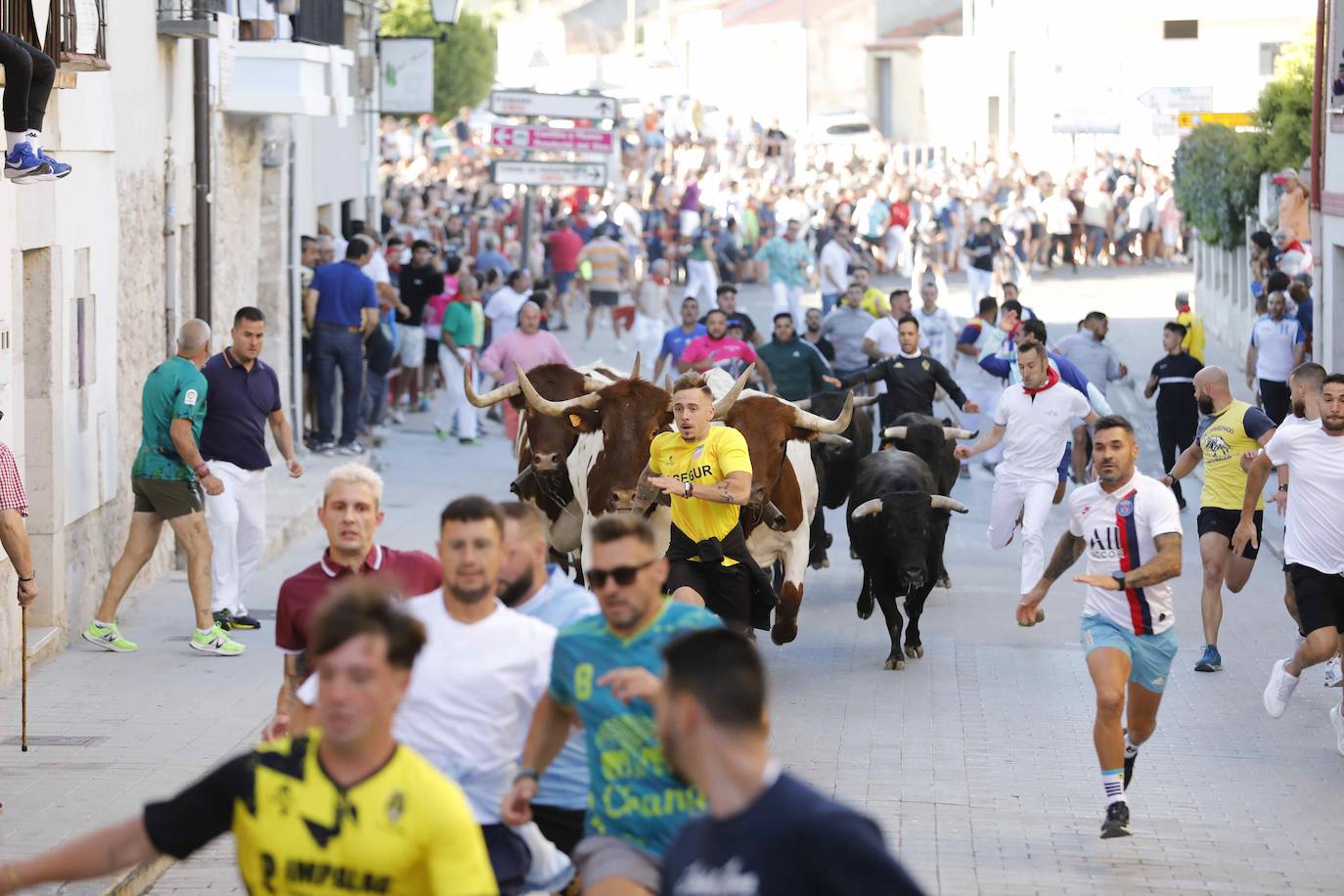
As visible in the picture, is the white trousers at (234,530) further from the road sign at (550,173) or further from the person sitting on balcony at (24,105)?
the road sign at (550,173)

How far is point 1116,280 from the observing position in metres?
41.8

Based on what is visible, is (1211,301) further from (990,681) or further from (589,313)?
(990,681)

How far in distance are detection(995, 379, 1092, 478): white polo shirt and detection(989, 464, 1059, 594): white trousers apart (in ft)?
0.15

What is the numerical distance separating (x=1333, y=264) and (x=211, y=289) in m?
10.5

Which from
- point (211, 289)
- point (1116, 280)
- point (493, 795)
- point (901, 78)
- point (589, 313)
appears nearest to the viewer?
point (493, 795)

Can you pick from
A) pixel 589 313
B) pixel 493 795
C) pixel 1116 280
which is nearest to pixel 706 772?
pixel 493 795

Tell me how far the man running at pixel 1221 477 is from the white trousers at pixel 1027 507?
1.17 m

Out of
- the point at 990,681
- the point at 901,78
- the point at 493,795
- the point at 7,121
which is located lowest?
the point at 990,681

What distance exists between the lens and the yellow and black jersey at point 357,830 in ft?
14.8

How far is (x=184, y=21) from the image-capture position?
50.5 feet

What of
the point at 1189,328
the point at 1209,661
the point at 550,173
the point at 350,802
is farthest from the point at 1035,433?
the point at 550,173

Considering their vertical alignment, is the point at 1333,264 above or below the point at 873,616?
above

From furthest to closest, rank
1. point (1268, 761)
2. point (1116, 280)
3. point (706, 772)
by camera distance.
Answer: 1. point (1116, 280)
2. point (1268, 761)
3. point (706, 772)

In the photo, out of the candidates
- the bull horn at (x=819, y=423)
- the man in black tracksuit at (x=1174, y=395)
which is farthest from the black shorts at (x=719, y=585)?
the man in black tracksuit at (x=1174, y=395)
